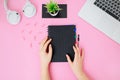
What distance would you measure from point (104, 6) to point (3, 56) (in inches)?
21.8

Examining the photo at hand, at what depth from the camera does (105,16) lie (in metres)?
1.29

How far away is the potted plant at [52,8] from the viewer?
49.4 inches

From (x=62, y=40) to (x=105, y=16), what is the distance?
241 mm

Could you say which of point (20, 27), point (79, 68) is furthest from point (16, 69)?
point (79, 68)

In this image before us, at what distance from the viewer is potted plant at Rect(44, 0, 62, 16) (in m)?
1.26

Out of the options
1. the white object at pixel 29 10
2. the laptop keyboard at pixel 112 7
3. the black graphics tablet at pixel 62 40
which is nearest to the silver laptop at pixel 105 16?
the laptop keyboard at pixel 112 7

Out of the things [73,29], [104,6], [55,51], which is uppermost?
[104,6]

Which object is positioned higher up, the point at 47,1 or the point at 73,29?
the point at 47,1

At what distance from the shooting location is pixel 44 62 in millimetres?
1271

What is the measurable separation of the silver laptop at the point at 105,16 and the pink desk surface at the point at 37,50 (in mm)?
28

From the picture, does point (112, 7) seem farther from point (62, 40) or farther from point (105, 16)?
point (62, 40)

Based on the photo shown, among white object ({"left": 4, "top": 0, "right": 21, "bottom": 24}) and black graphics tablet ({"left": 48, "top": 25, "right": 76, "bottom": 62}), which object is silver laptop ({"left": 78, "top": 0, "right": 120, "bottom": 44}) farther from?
white object ({"left": 4, "top": 0, "right": 21, "bottom": 24})

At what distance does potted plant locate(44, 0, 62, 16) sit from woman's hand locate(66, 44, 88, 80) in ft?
0.64

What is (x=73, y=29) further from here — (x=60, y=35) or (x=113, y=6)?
(x=113, y=6)
